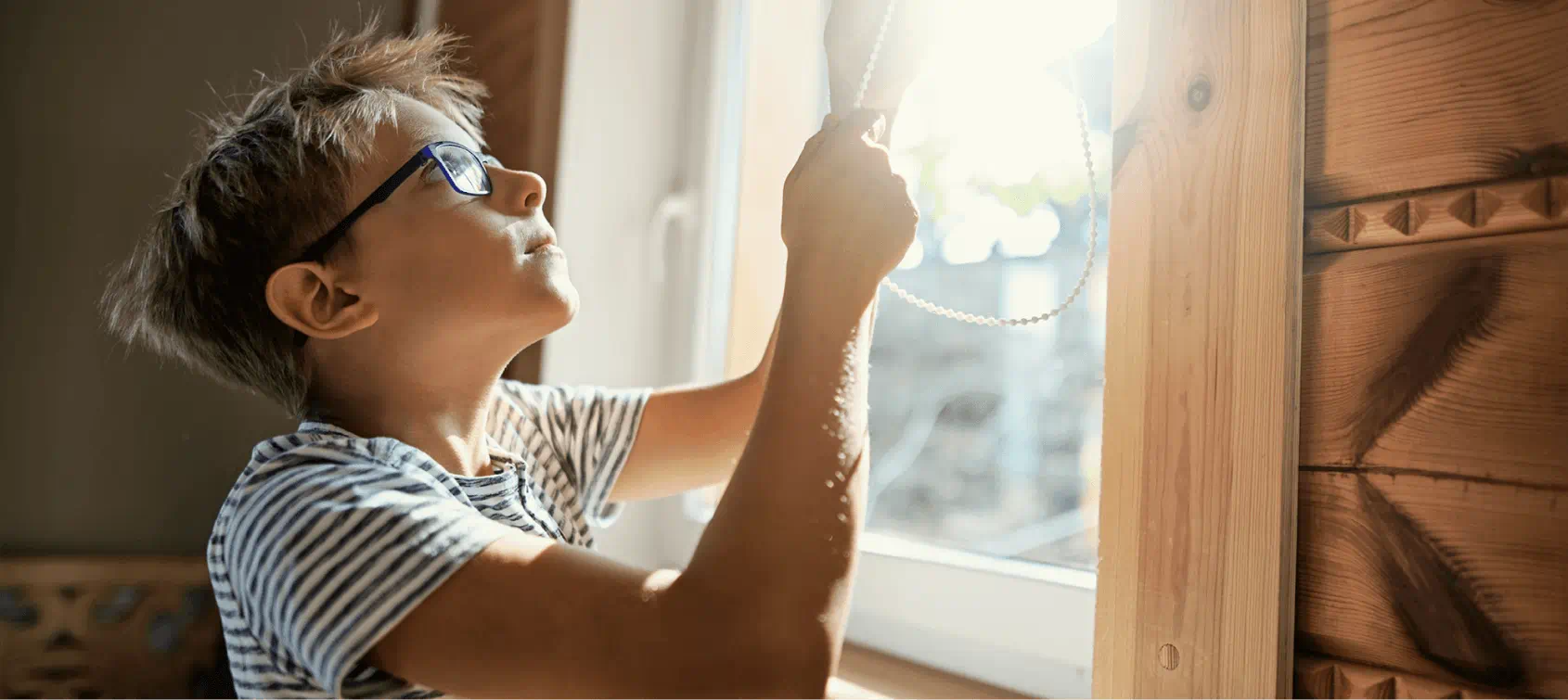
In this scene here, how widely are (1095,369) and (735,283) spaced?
0.51 m

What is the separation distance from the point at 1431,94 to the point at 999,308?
31.7 inches

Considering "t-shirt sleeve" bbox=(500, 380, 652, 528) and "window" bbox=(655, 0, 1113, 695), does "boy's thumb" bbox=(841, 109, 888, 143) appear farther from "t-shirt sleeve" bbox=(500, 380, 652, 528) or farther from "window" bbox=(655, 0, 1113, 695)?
"t-shirt sleeve" bbox=(500, 380, 652, 528)

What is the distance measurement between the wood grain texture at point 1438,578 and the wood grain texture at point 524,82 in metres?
1.08

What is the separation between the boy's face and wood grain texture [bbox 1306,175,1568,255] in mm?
603

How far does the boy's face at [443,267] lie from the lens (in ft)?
2.66

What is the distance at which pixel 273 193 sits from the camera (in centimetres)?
83

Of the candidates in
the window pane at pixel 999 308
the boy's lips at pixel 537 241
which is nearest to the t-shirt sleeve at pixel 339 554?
the boy's lips at pixel 537 241

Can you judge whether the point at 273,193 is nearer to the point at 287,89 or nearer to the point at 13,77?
the point at 287,89

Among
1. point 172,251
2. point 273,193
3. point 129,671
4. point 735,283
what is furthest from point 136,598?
point 735,283

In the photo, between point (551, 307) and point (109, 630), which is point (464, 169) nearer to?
point (551, 307)

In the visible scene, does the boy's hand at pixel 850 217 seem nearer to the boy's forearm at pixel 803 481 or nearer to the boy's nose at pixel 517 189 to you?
the boy's forearm at pixel 803 481

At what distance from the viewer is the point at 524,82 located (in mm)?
1453

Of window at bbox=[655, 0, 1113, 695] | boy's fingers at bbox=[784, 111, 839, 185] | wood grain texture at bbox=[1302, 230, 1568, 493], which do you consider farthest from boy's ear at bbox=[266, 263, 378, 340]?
wood grain texture at bbox=[1302, 230, 1568, 493]

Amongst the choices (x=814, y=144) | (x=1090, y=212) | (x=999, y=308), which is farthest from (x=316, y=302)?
(x=999, y=308)
